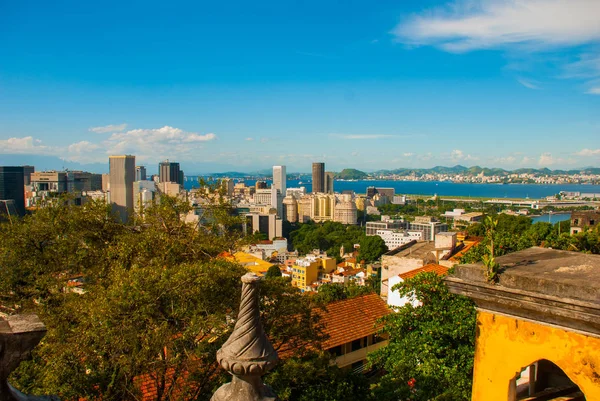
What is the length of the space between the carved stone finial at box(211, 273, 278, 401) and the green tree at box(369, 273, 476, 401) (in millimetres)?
5651

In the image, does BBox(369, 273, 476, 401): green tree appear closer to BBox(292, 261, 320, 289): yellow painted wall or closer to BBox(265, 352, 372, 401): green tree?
BBox(265, 352, 372, 401): green tree

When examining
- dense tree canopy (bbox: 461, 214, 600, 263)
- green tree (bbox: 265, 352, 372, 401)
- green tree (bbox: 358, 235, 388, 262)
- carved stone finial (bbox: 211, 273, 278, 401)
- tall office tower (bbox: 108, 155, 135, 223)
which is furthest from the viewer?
tall office tower (bbox: 108, 155, 135, 223)

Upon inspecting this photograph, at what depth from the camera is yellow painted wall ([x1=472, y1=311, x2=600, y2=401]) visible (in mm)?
2822

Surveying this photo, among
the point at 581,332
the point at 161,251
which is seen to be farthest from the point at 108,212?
the point at 581,332

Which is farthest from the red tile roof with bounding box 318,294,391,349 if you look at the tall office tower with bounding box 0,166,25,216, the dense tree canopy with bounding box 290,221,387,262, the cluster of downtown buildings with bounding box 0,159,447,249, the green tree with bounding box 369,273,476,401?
the tall office tower with bounding box 0,166,25,216

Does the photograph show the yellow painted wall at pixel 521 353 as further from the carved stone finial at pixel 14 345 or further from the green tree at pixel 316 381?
the green tree at pixel 316 381

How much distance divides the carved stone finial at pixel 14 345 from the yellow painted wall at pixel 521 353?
2835mm

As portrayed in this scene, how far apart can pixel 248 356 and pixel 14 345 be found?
4.79ft

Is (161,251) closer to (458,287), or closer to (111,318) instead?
(111,318)

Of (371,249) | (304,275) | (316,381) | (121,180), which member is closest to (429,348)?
(316,381)

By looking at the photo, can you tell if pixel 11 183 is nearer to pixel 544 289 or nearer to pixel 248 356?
pixel 248 356

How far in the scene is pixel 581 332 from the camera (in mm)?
2832

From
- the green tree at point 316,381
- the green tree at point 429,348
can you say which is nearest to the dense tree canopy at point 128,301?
the green tree at point 316,381

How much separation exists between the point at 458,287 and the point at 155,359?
591 centimetres
